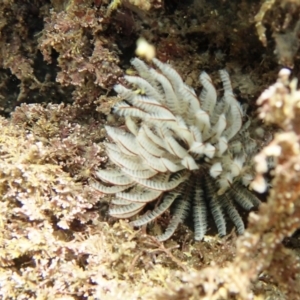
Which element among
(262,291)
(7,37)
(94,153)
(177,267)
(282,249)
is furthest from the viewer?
(7,37)

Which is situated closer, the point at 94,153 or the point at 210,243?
the point at 210,243

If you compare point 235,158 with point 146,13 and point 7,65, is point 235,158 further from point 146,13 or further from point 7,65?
point 7,65

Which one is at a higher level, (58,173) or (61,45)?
(61,45)

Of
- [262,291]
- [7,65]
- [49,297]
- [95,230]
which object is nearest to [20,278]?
[49,297]

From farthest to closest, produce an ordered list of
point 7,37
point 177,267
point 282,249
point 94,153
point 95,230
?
point 7,37 < point 94,153 < point 95,230 < point 177,267 < point 282,249

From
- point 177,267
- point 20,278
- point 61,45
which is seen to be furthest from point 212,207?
point 61,45

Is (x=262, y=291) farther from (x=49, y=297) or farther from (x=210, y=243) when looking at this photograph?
(x=49, y=297)

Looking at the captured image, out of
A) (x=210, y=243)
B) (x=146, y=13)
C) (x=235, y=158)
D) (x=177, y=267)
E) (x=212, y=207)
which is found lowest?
(x=177, y=267)
